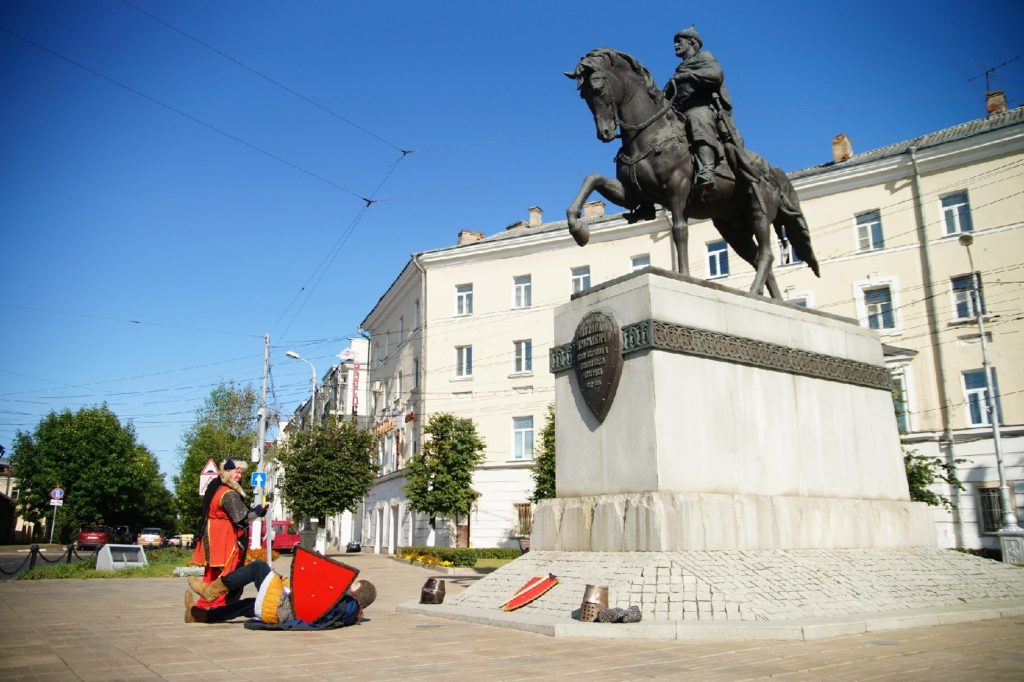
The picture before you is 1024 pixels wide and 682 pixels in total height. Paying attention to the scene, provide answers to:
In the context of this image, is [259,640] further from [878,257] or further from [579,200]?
[878,257]

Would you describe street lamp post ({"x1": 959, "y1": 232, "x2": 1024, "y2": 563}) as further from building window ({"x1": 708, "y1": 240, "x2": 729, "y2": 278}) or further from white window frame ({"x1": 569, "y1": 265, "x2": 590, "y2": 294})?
white window frame ({"x1": 569, "y1": 265, "x2": 590, "y2": 294})

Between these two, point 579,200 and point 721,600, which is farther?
point 579,200

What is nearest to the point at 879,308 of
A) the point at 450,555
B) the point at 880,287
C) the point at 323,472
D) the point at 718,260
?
the point at 880,287

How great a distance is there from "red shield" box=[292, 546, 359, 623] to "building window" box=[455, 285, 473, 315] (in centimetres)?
3399

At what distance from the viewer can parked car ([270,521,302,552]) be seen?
45.3 m

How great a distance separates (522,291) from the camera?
1641 inches

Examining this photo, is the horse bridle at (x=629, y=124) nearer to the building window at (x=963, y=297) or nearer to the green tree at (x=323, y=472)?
the building window at (x=963, y=297)

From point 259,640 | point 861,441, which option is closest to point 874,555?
point 861,441

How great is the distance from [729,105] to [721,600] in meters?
7.52

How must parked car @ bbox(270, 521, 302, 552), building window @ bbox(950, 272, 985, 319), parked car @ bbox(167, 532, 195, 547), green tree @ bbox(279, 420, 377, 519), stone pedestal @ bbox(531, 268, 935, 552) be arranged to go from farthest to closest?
1. parked car @ bbox(167, 532, 195, 547)
2. parked car @ bbox(270, 521, 302, 552)
3. green tree @ bbox(279, 420, 377, 519)
4. building window @ bbox(950, 272, 985, 319)
5. stone pedestal @ bbox(531, 268, 935, 552)

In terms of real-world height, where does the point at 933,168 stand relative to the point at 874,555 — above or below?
above

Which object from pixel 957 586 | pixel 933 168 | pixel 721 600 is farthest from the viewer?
pixel 933 168

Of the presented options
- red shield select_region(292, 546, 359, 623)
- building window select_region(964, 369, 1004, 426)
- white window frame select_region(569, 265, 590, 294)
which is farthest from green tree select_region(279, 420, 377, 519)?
red shield select_region(292, 546, 359, 623)

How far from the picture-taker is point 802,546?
10.9 metres
